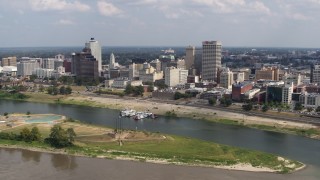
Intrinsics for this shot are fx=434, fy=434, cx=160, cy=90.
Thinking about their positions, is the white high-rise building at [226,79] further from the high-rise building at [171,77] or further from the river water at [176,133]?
the river water at [176,133]

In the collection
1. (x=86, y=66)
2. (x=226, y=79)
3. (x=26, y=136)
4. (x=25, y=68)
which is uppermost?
(x=86, y=66)

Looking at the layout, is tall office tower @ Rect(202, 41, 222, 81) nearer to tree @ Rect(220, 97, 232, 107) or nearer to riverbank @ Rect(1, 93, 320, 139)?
riverbank @ Rect(1, 93, 320, 139)

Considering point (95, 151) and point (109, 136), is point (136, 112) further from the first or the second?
point (95, 151)

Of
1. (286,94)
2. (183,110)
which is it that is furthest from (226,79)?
(183,110)

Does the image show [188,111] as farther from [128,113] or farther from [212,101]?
[128,113]

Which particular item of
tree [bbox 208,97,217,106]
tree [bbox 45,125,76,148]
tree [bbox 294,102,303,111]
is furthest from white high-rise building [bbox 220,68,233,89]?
tree [bbox 45,125,76,148]

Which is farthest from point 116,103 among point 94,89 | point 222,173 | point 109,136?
point 222,173
